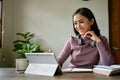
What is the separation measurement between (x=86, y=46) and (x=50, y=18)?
283 centimetres

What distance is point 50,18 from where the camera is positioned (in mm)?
4535

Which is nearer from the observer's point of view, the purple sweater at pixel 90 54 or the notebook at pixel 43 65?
the notebook at pixel 43 65

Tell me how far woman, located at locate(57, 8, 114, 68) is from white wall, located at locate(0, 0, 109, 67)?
8.77 ft

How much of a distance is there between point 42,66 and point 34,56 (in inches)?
3.3

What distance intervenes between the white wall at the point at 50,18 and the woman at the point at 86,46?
2.67 metres

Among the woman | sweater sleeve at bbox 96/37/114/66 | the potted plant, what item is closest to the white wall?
the potted plant

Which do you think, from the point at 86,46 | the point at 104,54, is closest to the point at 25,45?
the point at 86,46

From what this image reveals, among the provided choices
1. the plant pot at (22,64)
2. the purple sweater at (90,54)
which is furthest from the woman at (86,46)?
the plant pot at (22,64)

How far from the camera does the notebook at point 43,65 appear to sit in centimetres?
124

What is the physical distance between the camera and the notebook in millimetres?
1241

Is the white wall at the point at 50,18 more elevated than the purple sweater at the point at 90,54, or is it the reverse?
the white wall at the point at 50,18

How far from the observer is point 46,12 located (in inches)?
179

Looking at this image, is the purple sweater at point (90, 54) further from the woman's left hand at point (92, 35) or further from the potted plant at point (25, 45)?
the potted plant at point (25, 45)

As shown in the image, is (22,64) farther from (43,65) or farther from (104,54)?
(104,54)
